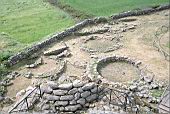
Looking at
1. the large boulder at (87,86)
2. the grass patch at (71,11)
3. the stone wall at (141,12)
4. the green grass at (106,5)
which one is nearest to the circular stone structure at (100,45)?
the stone wall at (141,12)

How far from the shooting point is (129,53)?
2606 centimetres

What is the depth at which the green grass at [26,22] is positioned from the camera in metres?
A: 27.8

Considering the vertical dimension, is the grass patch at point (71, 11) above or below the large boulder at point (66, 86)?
above

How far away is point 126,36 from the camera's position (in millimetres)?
28703

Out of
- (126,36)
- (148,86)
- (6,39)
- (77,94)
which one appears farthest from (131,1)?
(77,94)

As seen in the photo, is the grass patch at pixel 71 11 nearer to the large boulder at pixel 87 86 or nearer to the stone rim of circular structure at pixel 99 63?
the stone rim of circular structure at pixel 99 63

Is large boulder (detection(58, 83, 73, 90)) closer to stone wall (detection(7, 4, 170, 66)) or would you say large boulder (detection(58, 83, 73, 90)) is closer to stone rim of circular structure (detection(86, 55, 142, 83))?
stone rim of circular structure (detection(86, 55, 142, 83))

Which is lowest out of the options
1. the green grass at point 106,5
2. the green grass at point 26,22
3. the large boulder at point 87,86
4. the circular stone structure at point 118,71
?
the circular stone structure at point 118,71

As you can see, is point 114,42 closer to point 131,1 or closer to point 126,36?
point 126,36

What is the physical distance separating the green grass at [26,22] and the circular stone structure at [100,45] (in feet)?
10.7

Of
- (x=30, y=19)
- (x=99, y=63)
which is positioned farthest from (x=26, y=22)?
(x=99, y=63)

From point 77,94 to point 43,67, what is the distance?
5.53m

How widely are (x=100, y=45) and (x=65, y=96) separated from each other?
8489 millimetres

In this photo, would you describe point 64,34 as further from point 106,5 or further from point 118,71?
point 106,5
